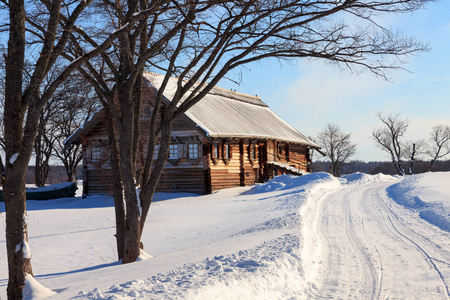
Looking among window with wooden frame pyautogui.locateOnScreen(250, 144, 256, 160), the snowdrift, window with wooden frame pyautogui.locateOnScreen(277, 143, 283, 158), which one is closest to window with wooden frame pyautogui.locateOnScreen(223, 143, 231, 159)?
window with wooden frame pyautogui.locateOnScreen(250, 144, 256, 160)

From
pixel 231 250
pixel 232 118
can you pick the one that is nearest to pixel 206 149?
pixel 232 118

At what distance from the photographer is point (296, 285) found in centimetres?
616

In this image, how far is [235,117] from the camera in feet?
103

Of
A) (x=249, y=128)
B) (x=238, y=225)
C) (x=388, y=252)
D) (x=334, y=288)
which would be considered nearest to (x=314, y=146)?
(x=249, y=128)

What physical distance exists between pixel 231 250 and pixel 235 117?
940 inches

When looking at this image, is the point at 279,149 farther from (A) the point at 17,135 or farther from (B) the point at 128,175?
(A) the point at 17,135

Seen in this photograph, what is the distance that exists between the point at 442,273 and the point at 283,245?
8.49 feet

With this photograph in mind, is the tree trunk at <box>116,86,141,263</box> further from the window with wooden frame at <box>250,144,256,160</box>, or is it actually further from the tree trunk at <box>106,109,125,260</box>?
the window with wooden frame at <box>250,144,256,160</box>

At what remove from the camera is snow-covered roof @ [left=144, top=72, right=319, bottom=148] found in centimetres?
2605

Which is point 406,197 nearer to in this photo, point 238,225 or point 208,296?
point 238,225

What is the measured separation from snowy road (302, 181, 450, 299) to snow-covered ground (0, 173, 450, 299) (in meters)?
0.03

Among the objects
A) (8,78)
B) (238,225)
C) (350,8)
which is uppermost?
(350,8)

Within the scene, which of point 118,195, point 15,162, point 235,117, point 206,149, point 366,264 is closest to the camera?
point 15,162

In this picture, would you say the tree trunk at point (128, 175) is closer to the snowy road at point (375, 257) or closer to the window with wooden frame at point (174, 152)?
the snowy road at point (375, 257)
